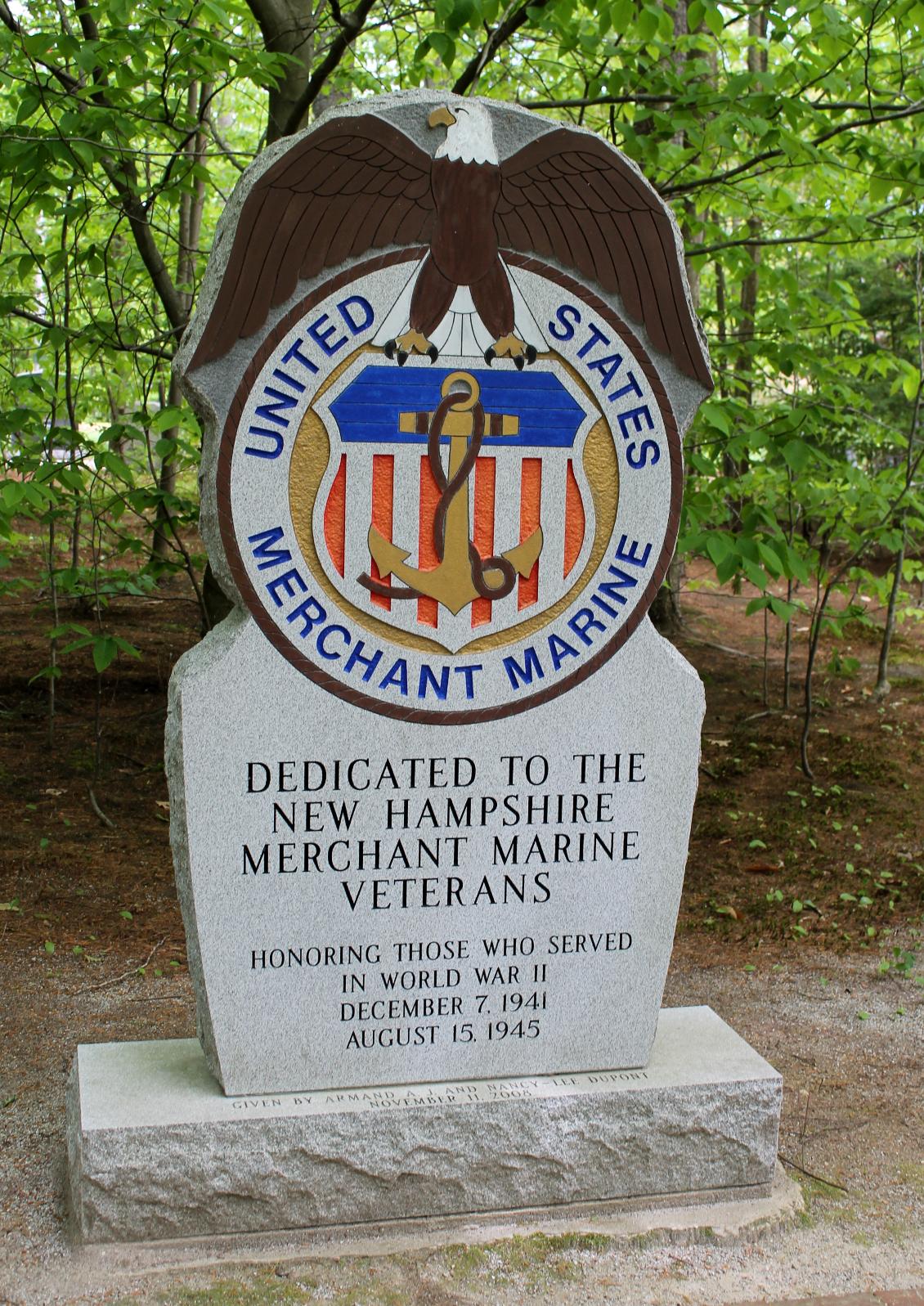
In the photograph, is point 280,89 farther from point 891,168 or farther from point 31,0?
point 891,168

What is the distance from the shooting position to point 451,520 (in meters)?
3.38

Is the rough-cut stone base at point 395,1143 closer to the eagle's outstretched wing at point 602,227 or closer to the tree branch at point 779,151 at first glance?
the eagle's outstretched wing at point 602,227

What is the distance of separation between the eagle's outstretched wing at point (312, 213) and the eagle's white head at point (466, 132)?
0.24ft

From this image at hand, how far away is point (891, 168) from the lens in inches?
228

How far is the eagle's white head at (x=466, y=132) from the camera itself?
128 inches

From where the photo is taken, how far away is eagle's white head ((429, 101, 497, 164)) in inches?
128

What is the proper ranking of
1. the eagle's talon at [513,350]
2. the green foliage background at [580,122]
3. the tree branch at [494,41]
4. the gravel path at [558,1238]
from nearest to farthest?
the gravel path at [558,1238] → the eagle's talon at [513,350] → the green foliage background at [580,122] → the tree branch at [494,41]

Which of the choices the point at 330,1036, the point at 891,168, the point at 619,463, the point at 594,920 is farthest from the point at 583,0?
the point at 330,1036

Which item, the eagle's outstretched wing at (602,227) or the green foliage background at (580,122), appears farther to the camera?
the green foliage background at (580,122)

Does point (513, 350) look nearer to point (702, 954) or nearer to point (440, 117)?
point (440, 117)

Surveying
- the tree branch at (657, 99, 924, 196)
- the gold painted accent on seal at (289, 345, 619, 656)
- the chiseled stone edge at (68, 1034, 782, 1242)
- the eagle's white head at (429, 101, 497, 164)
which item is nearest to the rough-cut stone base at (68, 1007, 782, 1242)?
the chiseled stone edge at (68, 1034, 782, 1242)

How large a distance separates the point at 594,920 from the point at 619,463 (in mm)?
1275

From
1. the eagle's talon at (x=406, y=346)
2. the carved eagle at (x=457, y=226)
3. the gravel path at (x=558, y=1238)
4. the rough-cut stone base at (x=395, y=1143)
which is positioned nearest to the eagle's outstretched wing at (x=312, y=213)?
the carved eagle at (x=457, y=226)

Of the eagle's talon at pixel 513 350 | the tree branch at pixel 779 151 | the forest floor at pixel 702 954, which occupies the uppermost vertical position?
the tree branch at pixel 779 151
